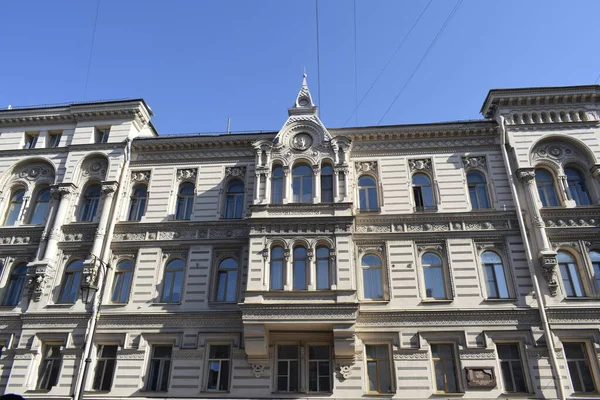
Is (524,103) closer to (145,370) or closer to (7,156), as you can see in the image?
(145,370)

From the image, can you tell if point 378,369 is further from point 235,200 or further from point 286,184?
point 235,200

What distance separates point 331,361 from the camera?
19812 millimetres

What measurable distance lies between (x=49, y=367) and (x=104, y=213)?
760 cm

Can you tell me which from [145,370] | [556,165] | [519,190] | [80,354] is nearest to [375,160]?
[519,190]

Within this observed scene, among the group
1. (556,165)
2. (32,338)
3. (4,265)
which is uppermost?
(556,165)

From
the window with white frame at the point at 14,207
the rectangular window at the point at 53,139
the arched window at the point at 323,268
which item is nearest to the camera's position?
the arched window at the point at 323,268

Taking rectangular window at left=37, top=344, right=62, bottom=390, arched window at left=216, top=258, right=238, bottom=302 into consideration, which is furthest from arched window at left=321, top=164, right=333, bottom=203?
rectangular window at left=37, top=344, right=62, bottom=390

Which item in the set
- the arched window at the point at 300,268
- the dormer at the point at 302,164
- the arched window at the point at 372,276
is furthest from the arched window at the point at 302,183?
the arched window at the point at 372,276

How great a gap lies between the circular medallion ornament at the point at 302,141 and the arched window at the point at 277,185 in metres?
1.44

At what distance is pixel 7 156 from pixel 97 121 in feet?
18.4

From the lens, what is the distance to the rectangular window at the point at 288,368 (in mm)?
19688

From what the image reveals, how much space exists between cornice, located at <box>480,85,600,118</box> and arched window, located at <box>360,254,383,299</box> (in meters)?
10.8

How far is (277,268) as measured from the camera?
2114 centimetres

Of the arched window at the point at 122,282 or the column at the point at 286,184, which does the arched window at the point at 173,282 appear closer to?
the arched window at the point at 122,282
